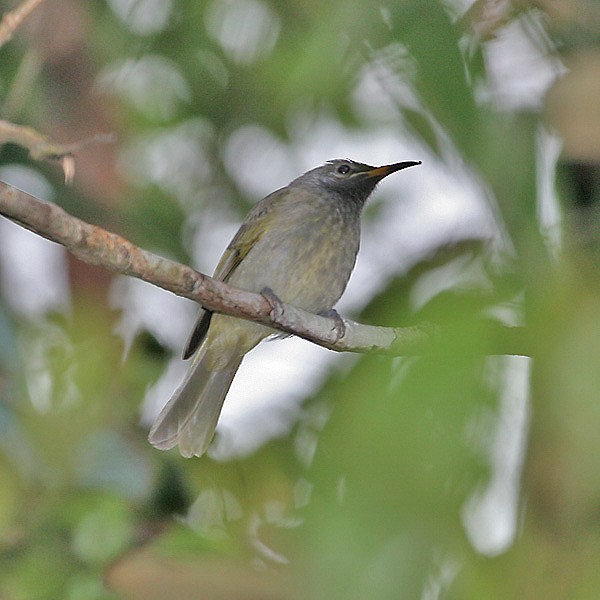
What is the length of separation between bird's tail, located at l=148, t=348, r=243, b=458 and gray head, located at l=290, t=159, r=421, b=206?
1197 millimetres

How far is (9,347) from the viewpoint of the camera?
139 inches

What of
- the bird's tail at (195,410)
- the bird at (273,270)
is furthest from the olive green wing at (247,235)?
the bird's tail at (195,410)

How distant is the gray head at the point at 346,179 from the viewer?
569 centimetres

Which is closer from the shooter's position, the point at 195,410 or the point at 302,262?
the point at 195,410

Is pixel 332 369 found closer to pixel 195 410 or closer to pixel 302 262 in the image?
pixel 195 410

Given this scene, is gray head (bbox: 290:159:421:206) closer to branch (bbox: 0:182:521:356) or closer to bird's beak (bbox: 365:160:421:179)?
bird's beak (bbox: 365:160:421:179)

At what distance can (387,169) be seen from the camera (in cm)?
553

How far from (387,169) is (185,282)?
2.80 m

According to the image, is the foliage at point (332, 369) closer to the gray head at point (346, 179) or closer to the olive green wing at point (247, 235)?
the olive green wing at point (247, 235)

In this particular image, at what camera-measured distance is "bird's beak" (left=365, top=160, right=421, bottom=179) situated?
520cm

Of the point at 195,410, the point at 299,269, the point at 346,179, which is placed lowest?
the point at 195,410

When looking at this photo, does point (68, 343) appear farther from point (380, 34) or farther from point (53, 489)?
point (380, 34)

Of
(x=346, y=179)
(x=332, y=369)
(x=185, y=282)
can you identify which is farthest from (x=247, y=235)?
(x=332, y=369)

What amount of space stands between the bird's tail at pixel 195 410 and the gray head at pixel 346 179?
3.93 ft
